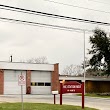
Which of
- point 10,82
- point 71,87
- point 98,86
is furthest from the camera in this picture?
point 98,86

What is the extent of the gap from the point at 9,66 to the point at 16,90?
4.03m

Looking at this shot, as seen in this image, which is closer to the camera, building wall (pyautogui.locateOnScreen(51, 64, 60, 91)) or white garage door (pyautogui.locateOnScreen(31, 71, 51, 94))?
white garage door (pyautogui.locateOnScreen(31, 71, 51, 94))

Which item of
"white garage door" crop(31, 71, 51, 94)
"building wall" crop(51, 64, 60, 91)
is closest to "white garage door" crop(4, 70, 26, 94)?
"white garage door" crop(31, 71, 51, 94)

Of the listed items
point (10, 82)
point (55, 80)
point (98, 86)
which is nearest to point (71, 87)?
point (10, 82)

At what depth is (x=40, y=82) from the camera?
5859 cm

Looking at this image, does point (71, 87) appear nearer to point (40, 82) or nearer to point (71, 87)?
point (71, 87)

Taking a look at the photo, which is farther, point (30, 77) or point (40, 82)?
point (40, 82)

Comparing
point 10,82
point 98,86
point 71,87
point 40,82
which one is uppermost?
point 71,87

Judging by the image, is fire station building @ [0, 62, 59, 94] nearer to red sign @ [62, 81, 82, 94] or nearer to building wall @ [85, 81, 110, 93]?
building wall @ [85, 81, 110, 93]

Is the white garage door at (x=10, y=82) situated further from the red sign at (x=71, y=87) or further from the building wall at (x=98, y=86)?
the red sign at (x=71, y=87)

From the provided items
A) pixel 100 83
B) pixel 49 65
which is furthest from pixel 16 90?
pixel 100 83

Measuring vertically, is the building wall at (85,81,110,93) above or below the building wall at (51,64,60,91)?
below

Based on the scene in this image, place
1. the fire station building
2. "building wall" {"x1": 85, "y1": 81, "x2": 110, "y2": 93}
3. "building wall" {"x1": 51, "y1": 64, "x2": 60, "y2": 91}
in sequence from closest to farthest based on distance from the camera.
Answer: the fire station building → "building wall" {"x1": 51, "y1": 64, "x2": 60, "y2": 91} → "building wall" {"x1": 85, "y1": 81, "x2": 110, "y2": 93}

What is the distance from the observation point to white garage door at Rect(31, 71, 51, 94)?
58062mm
